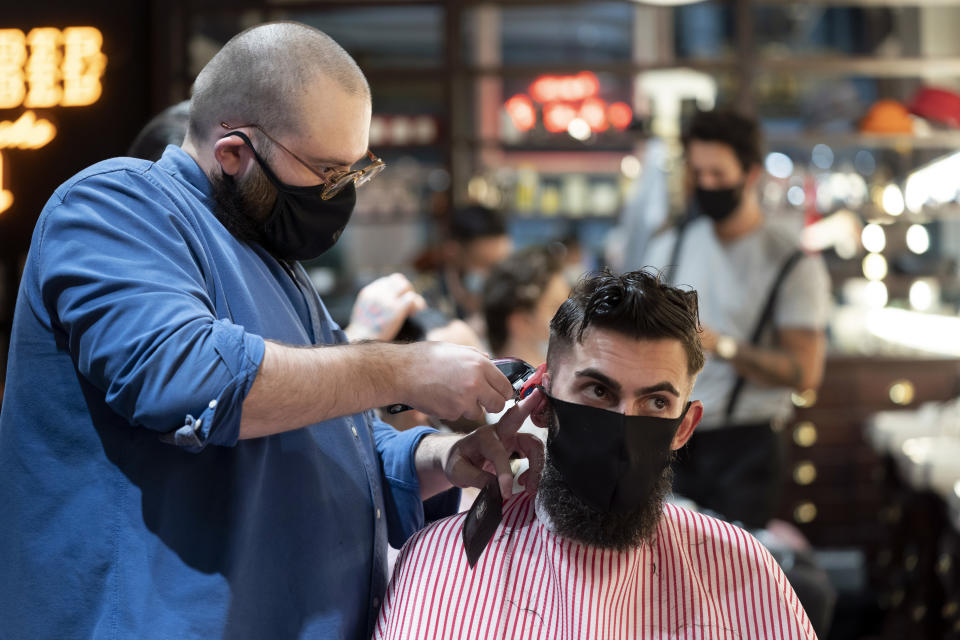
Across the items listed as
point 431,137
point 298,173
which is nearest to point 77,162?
point 298,173

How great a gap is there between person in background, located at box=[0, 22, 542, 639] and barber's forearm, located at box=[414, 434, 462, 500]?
0.17m

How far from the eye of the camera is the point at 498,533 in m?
1.72

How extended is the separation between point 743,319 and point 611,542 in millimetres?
1826

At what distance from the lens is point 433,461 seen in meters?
1.72

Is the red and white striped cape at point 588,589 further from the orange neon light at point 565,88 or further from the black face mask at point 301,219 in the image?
the orange neon light at point 565,88

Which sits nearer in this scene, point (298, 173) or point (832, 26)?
point (298, 173)

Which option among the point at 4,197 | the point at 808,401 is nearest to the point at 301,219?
the point at 4,197

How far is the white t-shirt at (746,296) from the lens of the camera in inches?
127

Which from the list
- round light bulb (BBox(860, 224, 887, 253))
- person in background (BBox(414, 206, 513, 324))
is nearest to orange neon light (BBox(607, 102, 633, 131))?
round light bulb (BBox(860, 224, 887, 253))

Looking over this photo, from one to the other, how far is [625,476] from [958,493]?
257 centimetres

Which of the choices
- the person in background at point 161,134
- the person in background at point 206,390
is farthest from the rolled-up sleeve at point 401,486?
the person in background at point 161,134

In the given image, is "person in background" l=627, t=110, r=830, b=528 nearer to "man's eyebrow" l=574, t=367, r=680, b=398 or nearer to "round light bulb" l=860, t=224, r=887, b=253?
"man's eyebrow" l=574, t=367, r=680, b=398

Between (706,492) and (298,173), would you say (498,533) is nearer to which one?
(298,173)

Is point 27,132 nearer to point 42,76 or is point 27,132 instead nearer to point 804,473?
point 42,76
